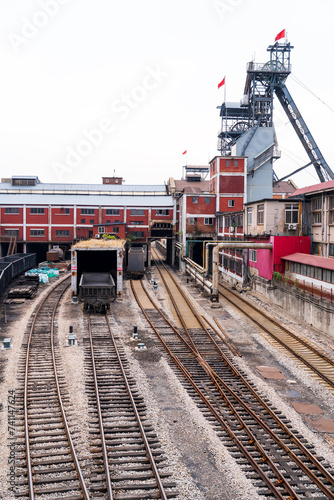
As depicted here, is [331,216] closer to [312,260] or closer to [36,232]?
[312,260]

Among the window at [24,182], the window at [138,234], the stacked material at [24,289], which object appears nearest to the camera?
the stacked material at [24,289]

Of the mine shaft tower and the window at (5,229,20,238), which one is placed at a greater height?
the mine shaft tower

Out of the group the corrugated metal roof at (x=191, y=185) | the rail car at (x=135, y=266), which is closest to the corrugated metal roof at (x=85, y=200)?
the corrugated metal roof at (x=191, y=185)

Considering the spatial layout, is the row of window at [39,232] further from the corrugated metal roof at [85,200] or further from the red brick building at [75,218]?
the corrugated metal roof at [85,200]

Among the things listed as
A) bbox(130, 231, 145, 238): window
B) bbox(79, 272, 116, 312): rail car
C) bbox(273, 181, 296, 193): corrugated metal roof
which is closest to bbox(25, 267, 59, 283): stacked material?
bbox(79, 272, 116, 312): rail car

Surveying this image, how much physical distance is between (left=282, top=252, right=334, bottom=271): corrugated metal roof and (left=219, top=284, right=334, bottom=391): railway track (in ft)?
14.6

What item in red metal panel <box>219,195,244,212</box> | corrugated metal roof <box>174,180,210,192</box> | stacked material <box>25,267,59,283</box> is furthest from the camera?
corrugated metal roof <box>174,180,210,192</box>

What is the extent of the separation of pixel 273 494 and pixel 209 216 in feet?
146

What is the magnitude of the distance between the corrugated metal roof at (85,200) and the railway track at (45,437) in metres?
44.4

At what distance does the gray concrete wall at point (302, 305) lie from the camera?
22.0 meters

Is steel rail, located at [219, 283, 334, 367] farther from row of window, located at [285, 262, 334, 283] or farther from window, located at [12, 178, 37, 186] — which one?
window, located at [12, 178, 37, 186]

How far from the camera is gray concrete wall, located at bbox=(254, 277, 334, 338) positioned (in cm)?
2200

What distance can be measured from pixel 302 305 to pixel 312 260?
3247mm

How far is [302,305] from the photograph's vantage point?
2538cm
